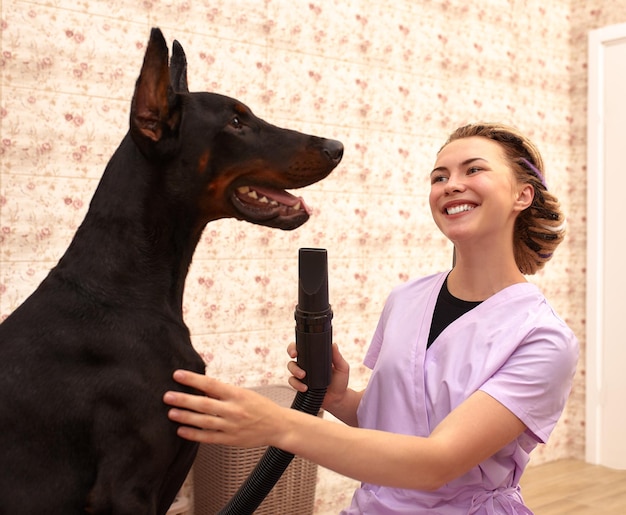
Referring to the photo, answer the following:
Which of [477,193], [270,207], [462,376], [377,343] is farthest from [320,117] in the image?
Answer: [270,207]

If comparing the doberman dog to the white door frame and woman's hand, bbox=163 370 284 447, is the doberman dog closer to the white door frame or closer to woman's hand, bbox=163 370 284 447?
woman's hand, bbox=163 370 284 447

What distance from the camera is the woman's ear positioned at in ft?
4.86

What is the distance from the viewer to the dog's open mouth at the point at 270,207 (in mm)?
1050

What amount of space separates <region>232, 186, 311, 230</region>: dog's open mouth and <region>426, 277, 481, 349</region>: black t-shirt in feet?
1.74

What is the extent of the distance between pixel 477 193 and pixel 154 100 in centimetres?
74

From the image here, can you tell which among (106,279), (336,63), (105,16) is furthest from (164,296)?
(336,63)

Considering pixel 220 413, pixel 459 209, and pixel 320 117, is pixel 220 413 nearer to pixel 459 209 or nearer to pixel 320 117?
pixel 459 209

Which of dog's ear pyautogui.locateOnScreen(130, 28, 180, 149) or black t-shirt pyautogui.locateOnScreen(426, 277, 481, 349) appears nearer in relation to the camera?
dog's ear pyautogui.locateOnScreen(130, 28, 180, 149)

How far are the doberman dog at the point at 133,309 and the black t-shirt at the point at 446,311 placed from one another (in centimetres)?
55

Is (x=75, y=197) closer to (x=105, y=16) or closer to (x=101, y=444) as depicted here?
(x=105, y=16)

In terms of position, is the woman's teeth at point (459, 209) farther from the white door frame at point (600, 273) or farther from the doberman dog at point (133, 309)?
the white door frame at point (600, 273)

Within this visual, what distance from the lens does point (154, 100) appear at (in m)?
0.95

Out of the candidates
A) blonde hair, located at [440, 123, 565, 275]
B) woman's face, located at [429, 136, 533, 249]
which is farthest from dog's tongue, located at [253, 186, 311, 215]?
blonde hair, located at [440, 123, 565, 275]

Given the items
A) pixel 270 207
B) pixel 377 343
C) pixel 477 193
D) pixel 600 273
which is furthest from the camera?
pixel 600 273
